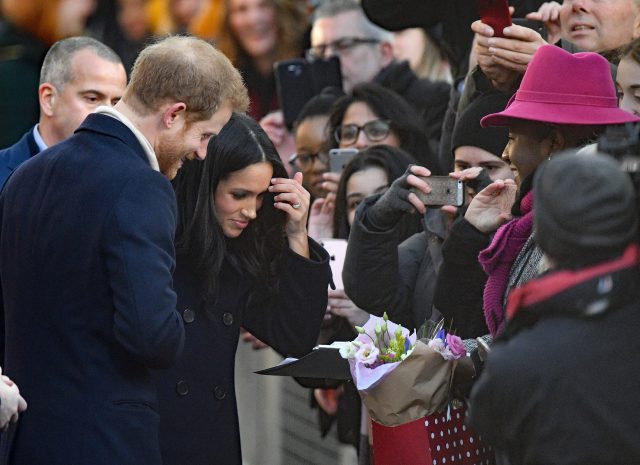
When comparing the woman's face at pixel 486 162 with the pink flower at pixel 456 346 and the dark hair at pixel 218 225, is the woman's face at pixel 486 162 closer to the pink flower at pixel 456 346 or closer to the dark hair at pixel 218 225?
the dark hair at pixel 218 225

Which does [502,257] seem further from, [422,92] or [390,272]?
[422,92]

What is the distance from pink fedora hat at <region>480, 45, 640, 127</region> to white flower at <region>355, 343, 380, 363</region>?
0.81m

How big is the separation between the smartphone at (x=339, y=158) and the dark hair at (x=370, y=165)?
0.22 m

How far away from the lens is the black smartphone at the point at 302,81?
6.88 metres

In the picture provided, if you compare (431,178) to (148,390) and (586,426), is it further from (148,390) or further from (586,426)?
(586,426)

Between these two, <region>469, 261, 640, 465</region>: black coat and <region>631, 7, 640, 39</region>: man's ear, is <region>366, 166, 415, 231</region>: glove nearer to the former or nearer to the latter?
<region>631, 7, 640, 39</region>: man's ear

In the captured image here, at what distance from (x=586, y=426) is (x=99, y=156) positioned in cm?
163

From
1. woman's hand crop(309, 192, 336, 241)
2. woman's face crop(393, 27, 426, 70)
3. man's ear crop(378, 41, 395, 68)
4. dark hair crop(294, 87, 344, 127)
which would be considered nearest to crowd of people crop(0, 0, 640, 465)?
woman's hand crop(309, 192, 336, 241)

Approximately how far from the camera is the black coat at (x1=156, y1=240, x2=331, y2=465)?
4.17 meters

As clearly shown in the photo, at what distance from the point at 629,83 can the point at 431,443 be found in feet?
4.33

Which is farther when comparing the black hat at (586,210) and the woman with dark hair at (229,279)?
the woman with dark hair at (229,279)

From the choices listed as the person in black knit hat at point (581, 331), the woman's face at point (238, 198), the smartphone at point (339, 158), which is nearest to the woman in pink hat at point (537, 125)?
the woman's face at point (238, 198)

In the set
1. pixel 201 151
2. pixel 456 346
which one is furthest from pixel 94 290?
pixel 456 346

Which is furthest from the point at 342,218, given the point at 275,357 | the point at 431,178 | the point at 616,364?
the point at 616,364
